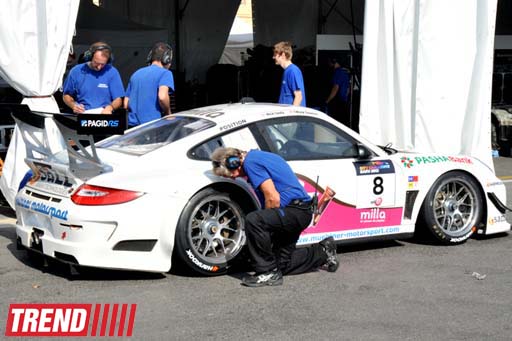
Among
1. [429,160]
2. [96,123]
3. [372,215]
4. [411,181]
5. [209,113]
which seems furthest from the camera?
[429,160]

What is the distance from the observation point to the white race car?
5.50 meters

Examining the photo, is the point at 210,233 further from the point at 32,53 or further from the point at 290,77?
the point at 290,77

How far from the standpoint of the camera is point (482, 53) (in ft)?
29.7

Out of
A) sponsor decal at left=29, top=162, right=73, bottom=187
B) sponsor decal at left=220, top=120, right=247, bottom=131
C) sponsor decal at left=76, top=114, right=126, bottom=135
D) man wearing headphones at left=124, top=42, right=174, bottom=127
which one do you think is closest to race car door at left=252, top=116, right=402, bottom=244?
sponsor decal at left=220, top=120, right=247, bottom=131

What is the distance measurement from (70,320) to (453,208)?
12.4 ft

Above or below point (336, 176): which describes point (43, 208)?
below

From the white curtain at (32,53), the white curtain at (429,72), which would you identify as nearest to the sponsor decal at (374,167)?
the white curtain at (429,72)

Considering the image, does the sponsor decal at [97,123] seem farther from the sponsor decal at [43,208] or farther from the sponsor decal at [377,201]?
the sponsor decal at [377,201]

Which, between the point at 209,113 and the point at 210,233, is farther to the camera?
the point at 209,113

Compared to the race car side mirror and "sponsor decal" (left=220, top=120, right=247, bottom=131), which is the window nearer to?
the race car side mirror

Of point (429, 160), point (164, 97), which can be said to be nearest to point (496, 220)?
point (429, 160)

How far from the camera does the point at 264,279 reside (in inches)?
222

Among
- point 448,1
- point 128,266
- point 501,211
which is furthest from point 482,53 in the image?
point 128,266

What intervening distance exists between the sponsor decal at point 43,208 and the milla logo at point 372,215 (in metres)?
2.50
